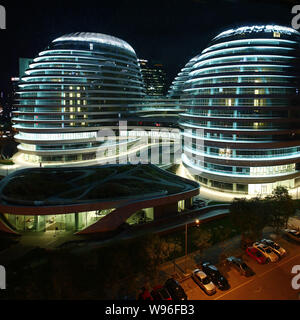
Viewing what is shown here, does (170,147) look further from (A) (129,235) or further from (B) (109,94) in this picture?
(A) (129,235)

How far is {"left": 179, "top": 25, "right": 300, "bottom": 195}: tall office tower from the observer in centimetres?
5031

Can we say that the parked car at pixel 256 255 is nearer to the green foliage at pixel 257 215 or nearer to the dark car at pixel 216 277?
the green foliage at pixel 257 215

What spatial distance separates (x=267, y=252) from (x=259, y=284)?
522cm

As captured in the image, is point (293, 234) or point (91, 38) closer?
point (293, 234)

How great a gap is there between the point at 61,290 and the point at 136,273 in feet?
20.0

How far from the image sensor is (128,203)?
36969 millimetres

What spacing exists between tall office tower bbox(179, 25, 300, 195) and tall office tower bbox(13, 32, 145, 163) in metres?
30.9

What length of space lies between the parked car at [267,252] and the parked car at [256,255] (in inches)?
14.3

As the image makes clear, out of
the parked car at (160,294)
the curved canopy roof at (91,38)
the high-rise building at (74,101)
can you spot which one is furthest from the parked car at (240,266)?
the curved canopy roof at (91,38)

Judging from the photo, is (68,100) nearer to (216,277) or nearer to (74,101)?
(74,101)

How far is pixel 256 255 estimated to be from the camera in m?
30.5

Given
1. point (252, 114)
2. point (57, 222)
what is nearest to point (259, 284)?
point (57, 222)

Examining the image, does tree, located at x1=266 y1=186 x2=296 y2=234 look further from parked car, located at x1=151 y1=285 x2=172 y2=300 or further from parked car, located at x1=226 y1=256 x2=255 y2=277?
parked car, located at x1=151 y1=285 x2=172 y2=300

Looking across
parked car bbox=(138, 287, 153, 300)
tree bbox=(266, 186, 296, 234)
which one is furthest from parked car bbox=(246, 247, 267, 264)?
parked car bbox=(138, 287, 153, 300)
